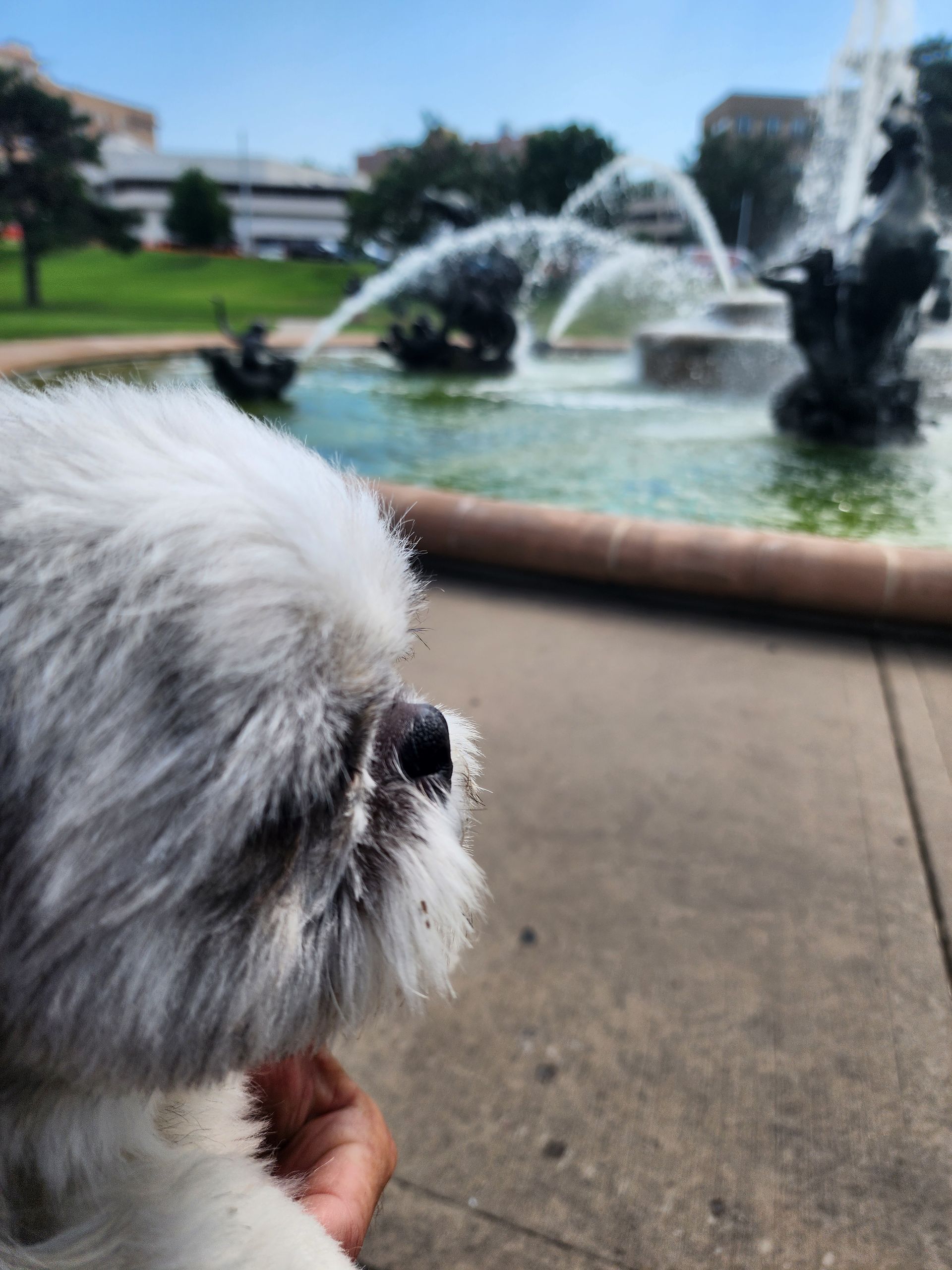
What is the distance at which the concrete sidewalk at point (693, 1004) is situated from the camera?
5.98 ft

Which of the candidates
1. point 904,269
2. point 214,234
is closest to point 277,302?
point 214,234

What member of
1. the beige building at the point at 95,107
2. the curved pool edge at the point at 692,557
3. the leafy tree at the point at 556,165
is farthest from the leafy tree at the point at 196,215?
the curved pool edge at the point at 692,557

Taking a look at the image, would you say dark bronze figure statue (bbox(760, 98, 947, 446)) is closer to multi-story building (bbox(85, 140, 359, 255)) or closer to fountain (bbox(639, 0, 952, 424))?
fountain (bbox(639, 0, 952, 424))

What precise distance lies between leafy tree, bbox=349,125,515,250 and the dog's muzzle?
33.5 metres

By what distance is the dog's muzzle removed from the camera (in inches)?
43.8

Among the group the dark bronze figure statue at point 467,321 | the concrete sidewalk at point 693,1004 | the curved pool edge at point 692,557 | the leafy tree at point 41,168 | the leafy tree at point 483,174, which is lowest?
the concrete sidewalk at point 693,1004

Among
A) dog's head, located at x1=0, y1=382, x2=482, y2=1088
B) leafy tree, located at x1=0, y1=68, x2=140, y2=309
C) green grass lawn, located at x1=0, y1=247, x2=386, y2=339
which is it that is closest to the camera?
dog's head, located at x1=0, y1=382, x2=482, y2=1088

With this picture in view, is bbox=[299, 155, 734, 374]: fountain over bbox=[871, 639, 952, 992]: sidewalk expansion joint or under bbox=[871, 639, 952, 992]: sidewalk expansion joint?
over

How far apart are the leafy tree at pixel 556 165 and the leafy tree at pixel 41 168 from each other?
56.8ft

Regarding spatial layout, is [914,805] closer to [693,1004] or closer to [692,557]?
[693,1004]

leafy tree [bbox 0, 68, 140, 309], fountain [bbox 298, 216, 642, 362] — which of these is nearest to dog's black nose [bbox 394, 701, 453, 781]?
fountain [bbox 298, 216, 642, 362]

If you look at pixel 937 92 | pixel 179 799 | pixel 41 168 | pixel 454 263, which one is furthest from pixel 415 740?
pixel 41 168

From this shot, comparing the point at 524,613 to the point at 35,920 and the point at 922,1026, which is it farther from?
the point at 35,920

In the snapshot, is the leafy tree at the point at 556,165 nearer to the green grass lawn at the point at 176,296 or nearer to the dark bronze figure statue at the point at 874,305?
the green grass lawn at the point at 176,296
